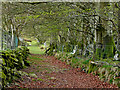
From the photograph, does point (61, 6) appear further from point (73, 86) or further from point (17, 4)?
point (73, 86)

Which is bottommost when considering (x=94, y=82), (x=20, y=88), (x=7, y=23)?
(x=94, y=82)

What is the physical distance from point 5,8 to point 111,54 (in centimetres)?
860

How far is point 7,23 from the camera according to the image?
15.6m

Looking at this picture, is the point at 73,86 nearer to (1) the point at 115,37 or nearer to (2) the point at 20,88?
(2) the point at 20,88

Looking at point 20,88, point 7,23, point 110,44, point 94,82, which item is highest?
point 7,23

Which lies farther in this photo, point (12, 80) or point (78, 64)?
point (78, 64)

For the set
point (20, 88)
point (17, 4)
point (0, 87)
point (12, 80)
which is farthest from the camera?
point (17, 4)

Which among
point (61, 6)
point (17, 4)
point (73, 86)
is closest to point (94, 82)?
point (73, 86)

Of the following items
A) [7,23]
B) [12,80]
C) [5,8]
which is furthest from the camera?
[7,23]

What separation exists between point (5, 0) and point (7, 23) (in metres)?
7.02

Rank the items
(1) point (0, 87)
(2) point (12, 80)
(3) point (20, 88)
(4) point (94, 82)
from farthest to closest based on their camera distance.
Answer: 1. (4) point (94, 82)
2. (2) point (12, 80)
3. (3) point (20, 88)
4. (1) point (0, 87)

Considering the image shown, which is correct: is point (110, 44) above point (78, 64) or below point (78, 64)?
above

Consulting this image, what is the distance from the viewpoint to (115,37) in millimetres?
11375

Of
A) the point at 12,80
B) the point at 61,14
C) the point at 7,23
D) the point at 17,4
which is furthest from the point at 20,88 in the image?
the point at 7,23
